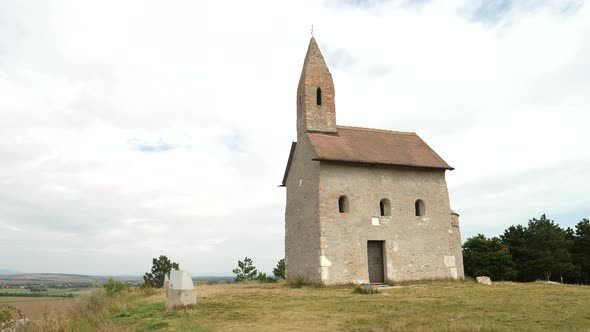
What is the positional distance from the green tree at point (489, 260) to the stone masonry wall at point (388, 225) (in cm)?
1702

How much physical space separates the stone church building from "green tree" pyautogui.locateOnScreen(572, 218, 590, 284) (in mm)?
24794

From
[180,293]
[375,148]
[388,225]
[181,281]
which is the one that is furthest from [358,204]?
[180,293]

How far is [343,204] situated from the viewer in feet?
72.2

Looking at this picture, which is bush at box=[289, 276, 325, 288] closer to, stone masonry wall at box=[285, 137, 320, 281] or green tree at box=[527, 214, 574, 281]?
stone masonry wall at box=[285, 137, 320, 281]

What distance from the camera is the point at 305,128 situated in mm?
23969

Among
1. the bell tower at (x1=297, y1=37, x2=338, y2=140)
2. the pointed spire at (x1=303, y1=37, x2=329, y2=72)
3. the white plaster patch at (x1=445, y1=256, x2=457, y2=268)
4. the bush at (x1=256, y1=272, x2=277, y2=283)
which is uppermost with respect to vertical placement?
the pointed spire at (x1=303, y1=37, x2=329, y2=72)

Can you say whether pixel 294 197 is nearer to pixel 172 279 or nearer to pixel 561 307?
pixel 172 279

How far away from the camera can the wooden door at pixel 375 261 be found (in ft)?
71.4

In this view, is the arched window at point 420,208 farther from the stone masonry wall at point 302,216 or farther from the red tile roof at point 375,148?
the stone masonry wall at point 302,216

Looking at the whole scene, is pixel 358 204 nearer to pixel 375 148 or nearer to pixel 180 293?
pixel 375 148

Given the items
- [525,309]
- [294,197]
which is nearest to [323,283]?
[294,197]

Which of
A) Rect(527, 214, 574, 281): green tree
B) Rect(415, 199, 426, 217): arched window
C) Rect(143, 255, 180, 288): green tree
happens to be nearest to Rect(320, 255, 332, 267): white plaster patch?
Rect(415, 199, 426, 217): arched window

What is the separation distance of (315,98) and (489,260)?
82.4ft

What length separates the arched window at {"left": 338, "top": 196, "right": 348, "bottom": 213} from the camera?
860 inches
